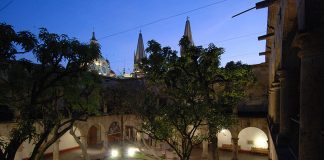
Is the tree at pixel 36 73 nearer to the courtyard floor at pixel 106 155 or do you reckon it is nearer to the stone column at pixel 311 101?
the stone column at pixel 311 101

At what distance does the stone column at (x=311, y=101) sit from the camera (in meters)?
3.77

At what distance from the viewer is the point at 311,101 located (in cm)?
399

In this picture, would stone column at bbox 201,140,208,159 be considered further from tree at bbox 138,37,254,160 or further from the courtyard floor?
tree at bbox 138,37,254,160

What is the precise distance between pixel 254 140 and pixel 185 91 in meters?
15.7

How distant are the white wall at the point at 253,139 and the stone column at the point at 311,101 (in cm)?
2173

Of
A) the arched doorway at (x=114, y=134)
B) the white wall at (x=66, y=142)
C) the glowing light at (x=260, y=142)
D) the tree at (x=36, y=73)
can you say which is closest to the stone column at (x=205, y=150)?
the glowing light at (x=260, y=142)

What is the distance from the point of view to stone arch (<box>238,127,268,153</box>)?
79.4 feet

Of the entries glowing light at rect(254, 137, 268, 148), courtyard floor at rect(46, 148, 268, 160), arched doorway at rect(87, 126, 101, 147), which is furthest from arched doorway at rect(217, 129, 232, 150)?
arched doorway at rect(87, 126, 101, 147)

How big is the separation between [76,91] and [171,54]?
4.83 metres

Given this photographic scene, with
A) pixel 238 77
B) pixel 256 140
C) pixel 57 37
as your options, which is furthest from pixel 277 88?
pixel 256 140

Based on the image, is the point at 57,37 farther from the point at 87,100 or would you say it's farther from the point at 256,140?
the point at 256,140

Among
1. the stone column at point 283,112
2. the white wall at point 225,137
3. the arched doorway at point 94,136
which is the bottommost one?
the arched doorway at point 94,136

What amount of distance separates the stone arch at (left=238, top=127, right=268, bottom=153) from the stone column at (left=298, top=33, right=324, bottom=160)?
21301mm

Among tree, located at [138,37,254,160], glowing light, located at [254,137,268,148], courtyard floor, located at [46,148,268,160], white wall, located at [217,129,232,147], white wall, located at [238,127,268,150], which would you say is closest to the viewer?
tree, located at [138,37,254,160]
